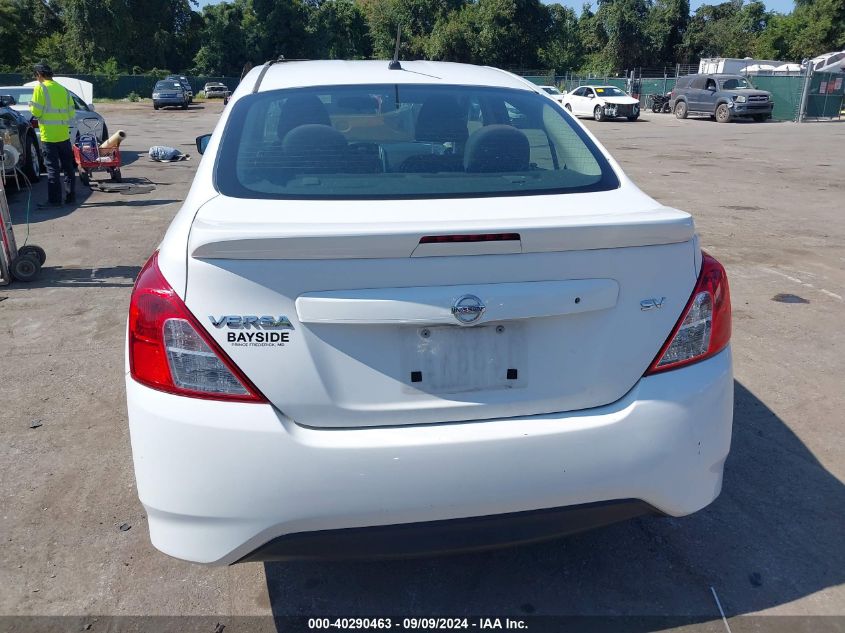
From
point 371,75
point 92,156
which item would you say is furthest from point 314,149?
point 92,156

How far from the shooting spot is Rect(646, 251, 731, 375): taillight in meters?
2.25

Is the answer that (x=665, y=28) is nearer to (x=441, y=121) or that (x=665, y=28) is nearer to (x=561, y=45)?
(x=561, y=45)

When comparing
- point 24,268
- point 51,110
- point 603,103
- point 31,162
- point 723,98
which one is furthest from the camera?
point 603,103

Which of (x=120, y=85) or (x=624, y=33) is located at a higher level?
(x=624, y=33)

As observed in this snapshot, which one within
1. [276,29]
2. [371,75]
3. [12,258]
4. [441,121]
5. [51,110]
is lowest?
[12,258]

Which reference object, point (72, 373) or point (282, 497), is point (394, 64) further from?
point (72, 373)

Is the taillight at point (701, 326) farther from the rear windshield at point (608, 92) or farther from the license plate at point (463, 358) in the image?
the rear windshield at point (608, 92)

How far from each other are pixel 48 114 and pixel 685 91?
95.0 ft

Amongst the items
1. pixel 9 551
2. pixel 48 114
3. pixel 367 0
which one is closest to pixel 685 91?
pixel 48 114

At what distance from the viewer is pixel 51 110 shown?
9891 mm

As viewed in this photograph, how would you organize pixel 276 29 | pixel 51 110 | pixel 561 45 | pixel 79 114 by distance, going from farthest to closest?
1. pixel 561 45
2. pixel 276 29
3. pixel 79 114
4. pixel 51 110

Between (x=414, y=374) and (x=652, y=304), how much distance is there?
0.76m

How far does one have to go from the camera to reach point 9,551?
2.87 metres

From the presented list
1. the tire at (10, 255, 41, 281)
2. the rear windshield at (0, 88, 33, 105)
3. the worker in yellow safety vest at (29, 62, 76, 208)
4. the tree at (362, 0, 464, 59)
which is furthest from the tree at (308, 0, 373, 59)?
the tire at (10, 255, 41, 281)
